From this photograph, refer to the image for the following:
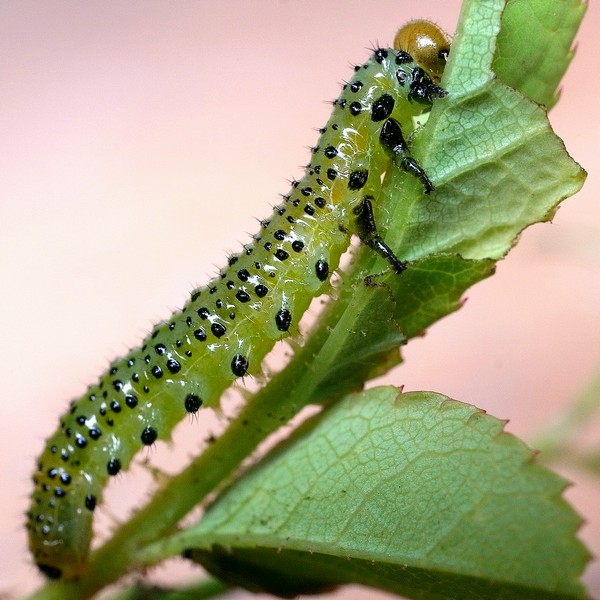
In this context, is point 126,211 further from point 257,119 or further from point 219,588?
point 219,588

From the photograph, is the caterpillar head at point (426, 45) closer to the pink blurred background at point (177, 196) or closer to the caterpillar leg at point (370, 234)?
the caterpillar leg at point (370, 234)

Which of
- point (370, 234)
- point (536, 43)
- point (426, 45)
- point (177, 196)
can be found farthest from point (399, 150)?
point (177, 196)

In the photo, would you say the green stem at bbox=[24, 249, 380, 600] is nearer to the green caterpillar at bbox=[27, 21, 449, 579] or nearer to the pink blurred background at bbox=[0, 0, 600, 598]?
the green caterpillar at bbox=[27, 21, 449, 579]

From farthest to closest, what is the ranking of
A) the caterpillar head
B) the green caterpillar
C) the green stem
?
1. the caterpillar head
2. the green caterpillar
3. the green stem

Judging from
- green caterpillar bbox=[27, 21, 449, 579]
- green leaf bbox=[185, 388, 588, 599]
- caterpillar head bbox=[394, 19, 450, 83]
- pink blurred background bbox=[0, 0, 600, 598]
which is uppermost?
pink blurred background bbox=[0, 0, 600, 598]

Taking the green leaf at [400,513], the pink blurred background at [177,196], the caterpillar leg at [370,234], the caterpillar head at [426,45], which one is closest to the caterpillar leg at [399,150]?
the caterpillar leg at [370,234]

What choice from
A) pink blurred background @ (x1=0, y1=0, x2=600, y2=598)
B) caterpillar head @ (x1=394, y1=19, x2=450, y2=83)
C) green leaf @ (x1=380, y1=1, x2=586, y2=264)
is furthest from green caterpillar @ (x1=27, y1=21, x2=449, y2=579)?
pink blurred background @ (x1=0, y1=0, x2=600, y2=598)

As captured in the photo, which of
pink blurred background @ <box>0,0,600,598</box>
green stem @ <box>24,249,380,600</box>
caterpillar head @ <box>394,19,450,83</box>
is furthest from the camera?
pink blurred background @ <box>0,0,600,598</box>

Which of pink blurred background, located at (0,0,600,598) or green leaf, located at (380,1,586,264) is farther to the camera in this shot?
pink blurred background, located at (0,0,600,598)

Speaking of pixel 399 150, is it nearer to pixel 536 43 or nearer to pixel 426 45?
pixel 536 43
